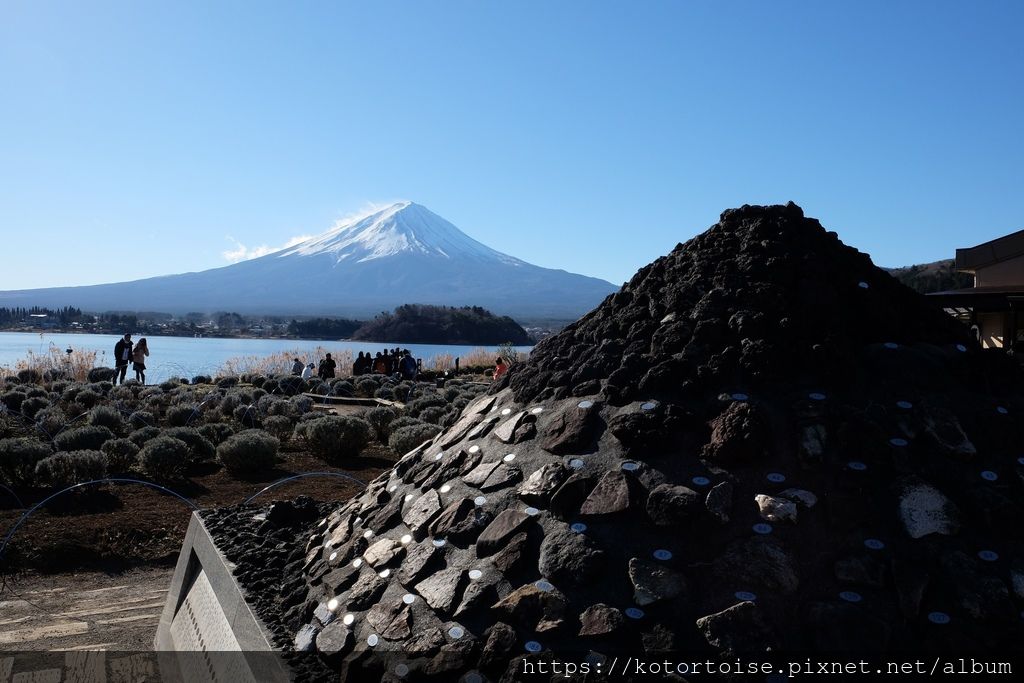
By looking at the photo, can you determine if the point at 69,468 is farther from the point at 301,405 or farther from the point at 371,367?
the point at 371,367

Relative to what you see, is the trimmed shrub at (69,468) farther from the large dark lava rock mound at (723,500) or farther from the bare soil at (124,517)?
the large dark lava rock mound at (723,500)

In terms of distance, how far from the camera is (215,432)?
10602mm

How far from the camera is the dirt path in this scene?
4523mm

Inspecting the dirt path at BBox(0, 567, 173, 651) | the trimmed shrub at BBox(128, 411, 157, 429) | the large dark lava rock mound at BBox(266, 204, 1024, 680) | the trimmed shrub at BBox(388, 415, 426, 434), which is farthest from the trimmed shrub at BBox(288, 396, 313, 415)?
the large dark lava rock mound at BBox(266, 204, 1024, 680)

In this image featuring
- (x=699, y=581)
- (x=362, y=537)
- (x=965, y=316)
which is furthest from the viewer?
(x=965, y=316)

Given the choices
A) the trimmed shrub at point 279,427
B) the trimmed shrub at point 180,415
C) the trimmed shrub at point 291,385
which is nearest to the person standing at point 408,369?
the trimmed shrub at point 291,385

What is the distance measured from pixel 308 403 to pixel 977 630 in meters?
12.6

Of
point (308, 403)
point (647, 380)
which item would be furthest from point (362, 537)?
point (308, 403)

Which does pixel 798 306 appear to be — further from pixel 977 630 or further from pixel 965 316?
pixel 965 316

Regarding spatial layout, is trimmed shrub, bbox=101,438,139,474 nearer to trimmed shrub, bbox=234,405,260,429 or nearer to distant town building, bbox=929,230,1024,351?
trimmed shrub, bbox=234,405,260,429

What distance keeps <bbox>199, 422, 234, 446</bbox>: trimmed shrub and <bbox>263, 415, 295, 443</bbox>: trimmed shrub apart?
2.11 ft

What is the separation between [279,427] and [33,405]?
405 cm

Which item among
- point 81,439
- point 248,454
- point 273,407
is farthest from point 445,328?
point 248,454

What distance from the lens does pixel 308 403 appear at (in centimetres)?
1391
